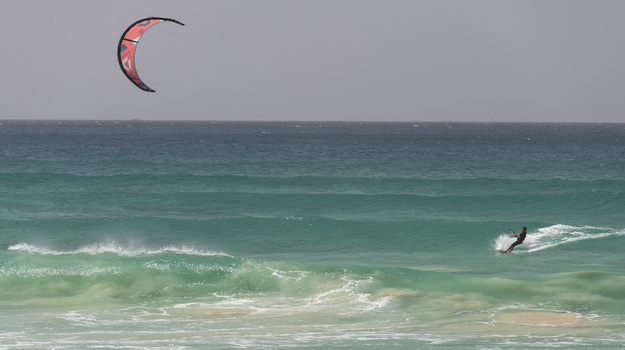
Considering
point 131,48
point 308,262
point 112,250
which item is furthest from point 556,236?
point 131,48

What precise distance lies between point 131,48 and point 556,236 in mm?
16592

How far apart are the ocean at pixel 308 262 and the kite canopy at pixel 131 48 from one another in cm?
593

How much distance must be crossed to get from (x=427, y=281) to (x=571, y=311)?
388 centimetres

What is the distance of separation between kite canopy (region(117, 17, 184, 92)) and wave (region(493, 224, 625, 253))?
13648 millimetres

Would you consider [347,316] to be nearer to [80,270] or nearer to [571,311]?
[571,311]

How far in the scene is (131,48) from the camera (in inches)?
1037

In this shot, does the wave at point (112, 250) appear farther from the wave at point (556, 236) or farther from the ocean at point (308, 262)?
the wave at point (556, 236)

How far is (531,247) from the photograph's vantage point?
26094mm

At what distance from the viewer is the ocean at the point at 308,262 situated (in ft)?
50.6

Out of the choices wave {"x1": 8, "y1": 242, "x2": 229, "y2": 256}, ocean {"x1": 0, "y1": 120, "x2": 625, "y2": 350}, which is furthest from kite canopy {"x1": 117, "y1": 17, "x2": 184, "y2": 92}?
ocean {"x1": 0, "y1": 120, "x2": 625, "y2": 350}

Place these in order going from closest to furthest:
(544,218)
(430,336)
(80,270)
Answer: (430,336), (80,270), (544,218)

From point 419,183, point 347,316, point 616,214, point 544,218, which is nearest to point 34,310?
point 347,316

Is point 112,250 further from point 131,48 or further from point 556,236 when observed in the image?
point 556,236

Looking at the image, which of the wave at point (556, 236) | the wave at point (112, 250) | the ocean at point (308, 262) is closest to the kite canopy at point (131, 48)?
the wave at point (112, 250)
